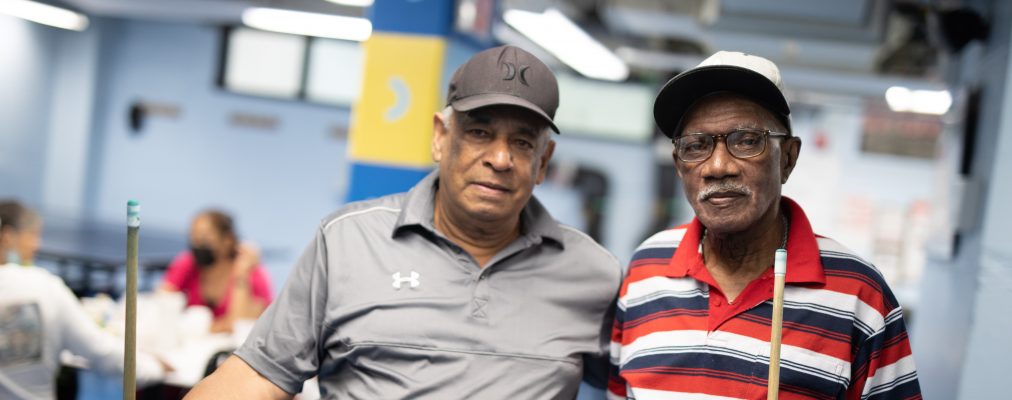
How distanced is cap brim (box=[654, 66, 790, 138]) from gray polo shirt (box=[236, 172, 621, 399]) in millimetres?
510

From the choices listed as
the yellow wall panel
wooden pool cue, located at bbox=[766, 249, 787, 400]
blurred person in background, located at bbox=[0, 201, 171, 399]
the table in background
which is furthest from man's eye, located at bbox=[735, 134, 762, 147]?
the table in background

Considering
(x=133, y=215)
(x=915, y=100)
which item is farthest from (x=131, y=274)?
(x=915, y=100)

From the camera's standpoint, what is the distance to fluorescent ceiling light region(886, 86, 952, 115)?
8711 mm

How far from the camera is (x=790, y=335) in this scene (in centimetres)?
166

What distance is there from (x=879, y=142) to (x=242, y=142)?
27.6 ft

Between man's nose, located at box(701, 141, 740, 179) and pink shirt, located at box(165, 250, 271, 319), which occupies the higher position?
man's nose, located at box(701, 141, 740, 179)

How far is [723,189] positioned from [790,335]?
0.98ft

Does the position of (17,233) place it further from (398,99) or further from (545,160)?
(545,160)

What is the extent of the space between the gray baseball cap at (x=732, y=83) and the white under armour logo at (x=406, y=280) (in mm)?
672

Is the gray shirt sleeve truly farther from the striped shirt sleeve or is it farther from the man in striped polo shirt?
the striped shirt sleeve

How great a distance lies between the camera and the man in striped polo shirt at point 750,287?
1.65 m

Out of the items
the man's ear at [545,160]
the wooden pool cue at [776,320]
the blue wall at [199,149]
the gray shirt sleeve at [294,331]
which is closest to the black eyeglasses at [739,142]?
the wooden pool cue at [776,320]

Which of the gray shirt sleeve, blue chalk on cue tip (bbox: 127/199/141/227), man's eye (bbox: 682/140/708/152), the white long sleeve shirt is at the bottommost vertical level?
the white long sleeve shirt

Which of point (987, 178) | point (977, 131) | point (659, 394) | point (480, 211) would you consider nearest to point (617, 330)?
point (659, 394)
